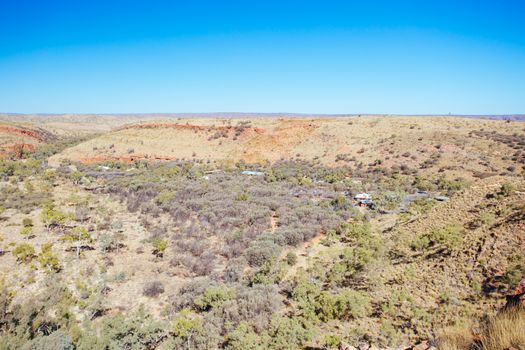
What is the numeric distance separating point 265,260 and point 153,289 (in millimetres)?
4622

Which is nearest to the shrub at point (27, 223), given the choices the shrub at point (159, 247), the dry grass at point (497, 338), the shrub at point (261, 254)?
the shrub at point (159, 247)

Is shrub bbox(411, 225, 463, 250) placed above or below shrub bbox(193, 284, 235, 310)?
above

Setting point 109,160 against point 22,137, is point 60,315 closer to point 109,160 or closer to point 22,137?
point 109,160

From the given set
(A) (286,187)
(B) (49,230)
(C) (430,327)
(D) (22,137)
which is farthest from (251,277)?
(D) (22,137)

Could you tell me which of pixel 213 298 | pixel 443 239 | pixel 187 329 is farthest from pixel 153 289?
pixel 443 239

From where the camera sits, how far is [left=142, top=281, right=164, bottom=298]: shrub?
10.6 meters

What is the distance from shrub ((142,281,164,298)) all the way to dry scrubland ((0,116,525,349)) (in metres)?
0.07

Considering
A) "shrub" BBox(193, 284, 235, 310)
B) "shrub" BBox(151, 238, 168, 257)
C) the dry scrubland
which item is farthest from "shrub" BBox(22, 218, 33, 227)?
"shrub" BBox(193, 284, 235, 310)

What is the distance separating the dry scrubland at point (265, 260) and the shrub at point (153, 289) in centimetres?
7

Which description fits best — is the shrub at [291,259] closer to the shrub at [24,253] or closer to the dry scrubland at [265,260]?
the dry scrubland at [265,260]

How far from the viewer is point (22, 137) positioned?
54.9 metres

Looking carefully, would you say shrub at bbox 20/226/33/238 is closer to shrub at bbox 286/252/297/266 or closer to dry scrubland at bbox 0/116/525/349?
dry scrubland at bbox 0/116/525/349

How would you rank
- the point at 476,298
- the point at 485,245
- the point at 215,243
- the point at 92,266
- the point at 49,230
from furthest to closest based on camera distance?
the point at 49,230 → the point at 215,243 → the point at 92,266 → the point at 485,245 → the point at 476,298

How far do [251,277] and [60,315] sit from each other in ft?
20.2
